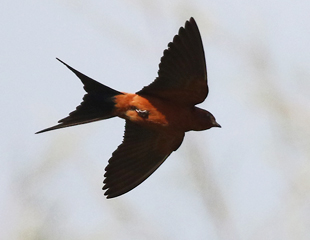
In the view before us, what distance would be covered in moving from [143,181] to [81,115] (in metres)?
0.92

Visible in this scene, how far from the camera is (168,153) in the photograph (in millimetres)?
4910

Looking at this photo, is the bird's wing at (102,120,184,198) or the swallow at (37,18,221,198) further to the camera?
the bird's wing at (102,120,184,198)

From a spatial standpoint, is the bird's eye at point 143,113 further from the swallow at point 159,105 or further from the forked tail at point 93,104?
the forked tail at point 93,104

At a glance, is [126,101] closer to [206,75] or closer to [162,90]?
[162,90]

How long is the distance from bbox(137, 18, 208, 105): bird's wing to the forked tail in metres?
0.26

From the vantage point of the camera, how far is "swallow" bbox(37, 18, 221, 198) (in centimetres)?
409

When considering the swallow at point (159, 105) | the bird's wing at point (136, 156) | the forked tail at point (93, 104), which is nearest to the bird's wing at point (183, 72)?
the swallow at point (159, 105)

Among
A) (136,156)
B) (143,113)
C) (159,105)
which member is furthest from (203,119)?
(136,156)

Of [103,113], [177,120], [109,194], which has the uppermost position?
[103,113]

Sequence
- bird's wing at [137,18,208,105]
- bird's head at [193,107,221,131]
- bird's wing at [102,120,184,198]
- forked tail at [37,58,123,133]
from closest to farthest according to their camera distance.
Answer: bird's wing at [137,18,208,105] → forked tail at [37,58,123,133] → bird's head at [193,107,221,131] → bird's wing at [102,120,184,198]

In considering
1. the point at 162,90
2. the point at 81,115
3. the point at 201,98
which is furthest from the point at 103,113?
the point at 201,98

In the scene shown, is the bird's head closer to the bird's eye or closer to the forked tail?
the bird's eye

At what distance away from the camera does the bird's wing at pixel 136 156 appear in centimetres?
479

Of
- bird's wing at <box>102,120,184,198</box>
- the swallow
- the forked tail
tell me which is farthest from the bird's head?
the forked tail
